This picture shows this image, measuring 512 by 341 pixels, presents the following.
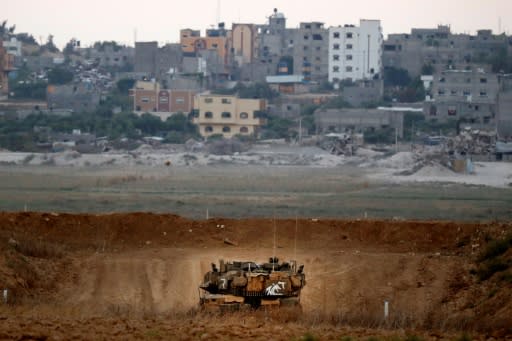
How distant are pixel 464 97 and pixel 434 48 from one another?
1962cm

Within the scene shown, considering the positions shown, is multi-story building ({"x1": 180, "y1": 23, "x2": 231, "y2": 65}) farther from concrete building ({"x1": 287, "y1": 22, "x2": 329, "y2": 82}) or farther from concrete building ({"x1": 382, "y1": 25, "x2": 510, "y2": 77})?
concrete building ({"x1": 382, "y1": 25, "x2": 510, "y2": 77})

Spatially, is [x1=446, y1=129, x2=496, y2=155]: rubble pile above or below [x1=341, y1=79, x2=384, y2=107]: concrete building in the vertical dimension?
below

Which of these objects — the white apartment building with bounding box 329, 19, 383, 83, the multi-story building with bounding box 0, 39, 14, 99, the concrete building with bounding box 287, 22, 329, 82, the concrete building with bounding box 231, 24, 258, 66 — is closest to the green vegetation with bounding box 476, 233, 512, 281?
the multi-story building with bounding box 0, 39, 14, 99

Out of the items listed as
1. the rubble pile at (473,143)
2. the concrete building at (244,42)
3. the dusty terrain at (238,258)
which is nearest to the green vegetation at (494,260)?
the dusty terrain at (238,258)

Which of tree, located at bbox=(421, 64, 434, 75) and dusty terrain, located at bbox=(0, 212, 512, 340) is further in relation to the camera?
tree, located at bbox=(421, 64, 434, 75)

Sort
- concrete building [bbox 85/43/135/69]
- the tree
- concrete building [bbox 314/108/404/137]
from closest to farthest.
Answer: concrete building [bbox 314/108/404/137] → the tree → concrete building [bbox 85/43/135/69]

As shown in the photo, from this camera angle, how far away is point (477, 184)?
5084 centimetres

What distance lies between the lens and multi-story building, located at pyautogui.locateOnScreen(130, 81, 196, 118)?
88.9 metres

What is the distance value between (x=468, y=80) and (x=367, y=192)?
40.3 metres

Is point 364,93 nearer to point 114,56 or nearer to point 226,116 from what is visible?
point 226,116

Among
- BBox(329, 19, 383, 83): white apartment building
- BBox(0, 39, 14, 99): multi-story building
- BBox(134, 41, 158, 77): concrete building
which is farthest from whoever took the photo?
BBox(134, 41, 158, 77): concrete building

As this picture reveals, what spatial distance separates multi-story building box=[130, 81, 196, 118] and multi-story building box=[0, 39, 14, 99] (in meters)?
9.04

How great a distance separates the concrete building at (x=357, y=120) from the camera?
263 feet

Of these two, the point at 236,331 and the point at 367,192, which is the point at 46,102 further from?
the point at 236,331
